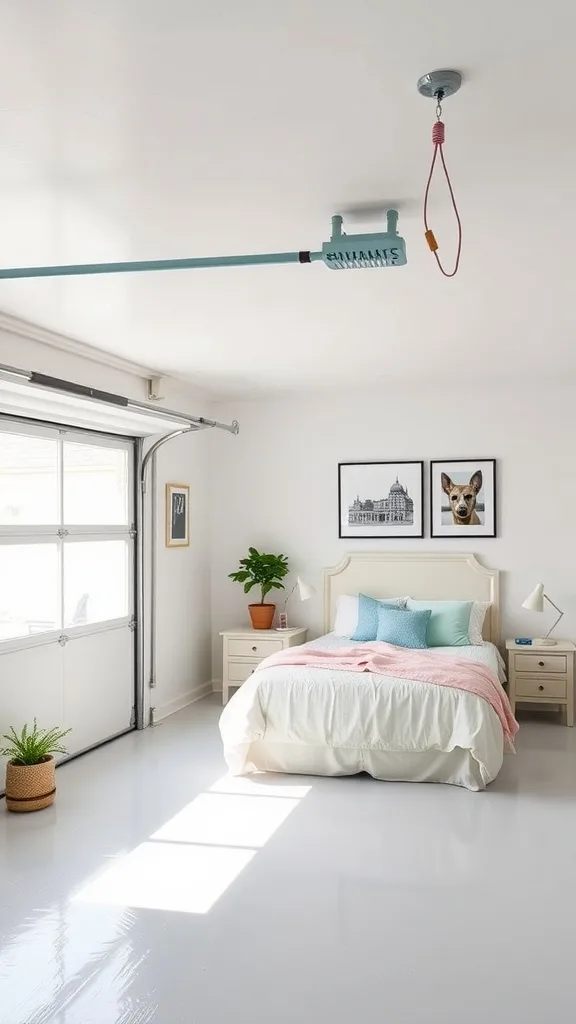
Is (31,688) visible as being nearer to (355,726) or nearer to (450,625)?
(355,726)

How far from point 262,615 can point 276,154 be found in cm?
477

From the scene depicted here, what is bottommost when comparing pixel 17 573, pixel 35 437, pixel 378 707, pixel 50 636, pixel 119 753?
pixel 119 753

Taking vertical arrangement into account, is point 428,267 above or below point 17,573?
above

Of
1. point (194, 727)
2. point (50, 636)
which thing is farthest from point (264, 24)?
point (194, 727)

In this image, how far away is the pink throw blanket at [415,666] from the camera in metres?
4.62

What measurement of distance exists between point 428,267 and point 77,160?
1591 mm

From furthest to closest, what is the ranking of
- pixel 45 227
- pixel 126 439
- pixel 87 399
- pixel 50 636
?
pixel 126 439, pixel 50 636, pixel 87 399, pixel 45 227

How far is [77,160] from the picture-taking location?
250 cm

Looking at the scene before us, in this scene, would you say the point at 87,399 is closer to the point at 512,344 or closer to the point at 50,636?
the point at 50,636

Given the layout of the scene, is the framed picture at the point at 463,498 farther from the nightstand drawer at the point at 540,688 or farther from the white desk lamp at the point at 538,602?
the nightstand drawer at the point at 540,688

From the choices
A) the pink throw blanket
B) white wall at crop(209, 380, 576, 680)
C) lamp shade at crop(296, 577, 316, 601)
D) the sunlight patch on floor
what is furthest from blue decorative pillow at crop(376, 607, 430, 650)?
the sunlight patch on floor

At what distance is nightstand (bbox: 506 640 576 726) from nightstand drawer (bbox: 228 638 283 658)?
5.82 feet

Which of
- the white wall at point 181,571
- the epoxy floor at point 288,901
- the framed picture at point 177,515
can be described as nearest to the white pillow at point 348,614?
the white wall at point 181,571

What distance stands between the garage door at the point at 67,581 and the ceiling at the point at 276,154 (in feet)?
3.00
